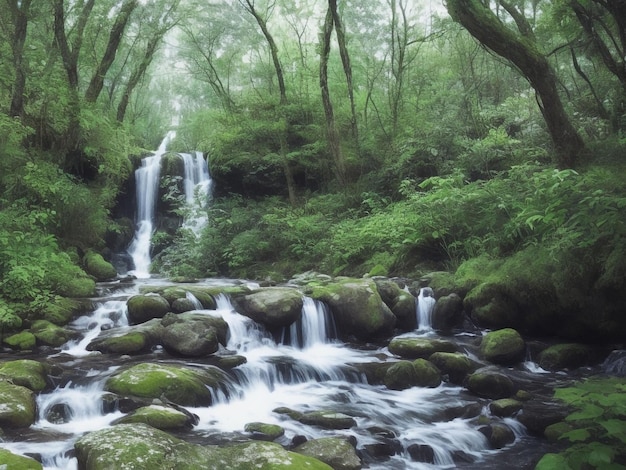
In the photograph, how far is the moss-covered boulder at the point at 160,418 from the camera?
4980mm

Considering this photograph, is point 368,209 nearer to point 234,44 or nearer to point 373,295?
point 373,295

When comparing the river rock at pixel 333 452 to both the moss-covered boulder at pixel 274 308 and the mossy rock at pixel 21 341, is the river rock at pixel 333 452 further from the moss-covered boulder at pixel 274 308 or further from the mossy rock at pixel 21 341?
the mossy rock at pixel 21 341

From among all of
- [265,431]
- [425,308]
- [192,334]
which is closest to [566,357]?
[425,308]

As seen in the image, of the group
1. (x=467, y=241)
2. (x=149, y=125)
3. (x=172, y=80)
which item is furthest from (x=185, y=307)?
(x=172, y=80)

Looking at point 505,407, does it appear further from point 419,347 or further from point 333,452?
point 333,452

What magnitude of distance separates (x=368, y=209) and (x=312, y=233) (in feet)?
6.35

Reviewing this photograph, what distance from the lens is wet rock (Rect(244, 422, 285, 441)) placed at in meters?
5.10

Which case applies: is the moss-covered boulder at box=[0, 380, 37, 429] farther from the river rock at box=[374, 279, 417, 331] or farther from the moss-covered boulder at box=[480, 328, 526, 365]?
the moss-covered boulder at box=[480, 328, 526, 365]

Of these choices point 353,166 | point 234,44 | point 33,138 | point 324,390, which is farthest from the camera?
point 234,44

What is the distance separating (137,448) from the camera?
3.90 meters

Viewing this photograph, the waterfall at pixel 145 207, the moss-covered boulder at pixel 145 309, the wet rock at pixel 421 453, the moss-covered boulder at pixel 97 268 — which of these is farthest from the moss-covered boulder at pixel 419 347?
the waterfall at pixel 145 207

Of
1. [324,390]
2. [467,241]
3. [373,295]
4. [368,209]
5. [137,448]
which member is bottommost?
[324,390]

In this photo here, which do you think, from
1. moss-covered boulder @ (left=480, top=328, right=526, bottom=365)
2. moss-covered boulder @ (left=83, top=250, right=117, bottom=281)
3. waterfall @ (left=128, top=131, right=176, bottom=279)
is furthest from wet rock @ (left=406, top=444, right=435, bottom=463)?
waterfall @ (left=128, top=131, right=176, bottom=279)

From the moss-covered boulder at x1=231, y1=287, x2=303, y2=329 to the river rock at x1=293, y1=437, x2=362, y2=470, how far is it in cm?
377
